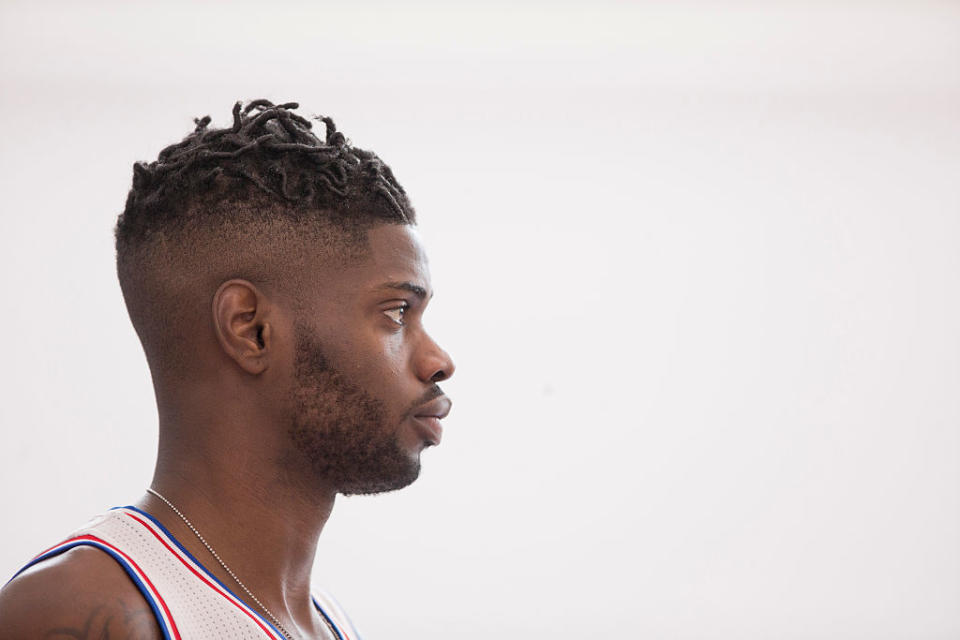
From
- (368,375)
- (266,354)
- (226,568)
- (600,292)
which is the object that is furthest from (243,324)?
(600,292)

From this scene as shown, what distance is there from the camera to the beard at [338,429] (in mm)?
1183

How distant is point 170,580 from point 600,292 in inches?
105

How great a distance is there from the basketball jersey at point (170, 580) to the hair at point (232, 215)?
0.20 m

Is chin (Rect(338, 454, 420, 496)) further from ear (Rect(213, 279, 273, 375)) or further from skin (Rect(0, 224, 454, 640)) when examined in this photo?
ear (Rect(213, 279, 273, 375))

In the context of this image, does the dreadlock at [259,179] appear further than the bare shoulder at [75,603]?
Yes

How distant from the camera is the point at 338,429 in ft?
3.91

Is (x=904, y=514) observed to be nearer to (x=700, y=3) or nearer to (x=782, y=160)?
(x=782, y=160)

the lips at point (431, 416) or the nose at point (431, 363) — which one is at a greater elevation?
the nose at point (431, 363)

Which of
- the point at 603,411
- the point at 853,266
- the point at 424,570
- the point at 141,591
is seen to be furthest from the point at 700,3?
the point at 141,591

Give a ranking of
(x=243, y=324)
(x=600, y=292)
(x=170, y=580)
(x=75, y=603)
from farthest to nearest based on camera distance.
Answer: (x=600, y=292) → (x=243, y=324) → (x=170, y=580) → (x=75, y=603)

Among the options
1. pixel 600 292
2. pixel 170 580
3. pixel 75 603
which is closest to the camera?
pixel 75 603

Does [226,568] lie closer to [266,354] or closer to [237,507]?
[237,507]

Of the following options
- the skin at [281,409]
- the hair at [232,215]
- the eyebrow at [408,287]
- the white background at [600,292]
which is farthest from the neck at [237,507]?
the white background at [600,292]

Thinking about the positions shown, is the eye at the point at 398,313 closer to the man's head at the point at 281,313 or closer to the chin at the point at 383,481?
the man's head at the point at 281,313
